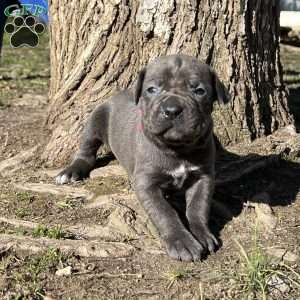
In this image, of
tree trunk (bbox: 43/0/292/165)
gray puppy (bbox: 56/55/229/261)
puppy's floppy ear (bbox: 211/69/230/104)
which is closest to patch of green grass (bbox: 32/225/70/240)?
gray puppy (bbox: 56/55/229/261)

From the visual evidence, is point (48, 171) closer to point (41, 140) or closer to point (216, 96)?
point (41, 140)

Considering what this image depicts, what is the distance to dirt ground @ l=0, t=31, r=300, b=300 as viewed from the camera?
349 cm

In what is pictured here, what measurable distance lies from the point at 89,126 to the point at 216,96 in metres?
1.50

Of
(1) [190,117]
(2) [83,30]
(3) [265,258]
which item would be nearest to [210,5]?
(2) [83,30]

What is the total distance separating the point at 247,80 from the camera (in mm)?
5422

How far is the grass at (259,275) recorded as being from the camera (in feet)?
11.2

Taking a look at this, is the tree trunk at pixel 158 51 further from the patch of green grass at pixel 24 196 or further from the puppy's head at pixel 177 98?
the puppy's head at pixel 177 98

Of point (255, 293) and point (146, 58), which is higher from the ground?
point (146, 58)

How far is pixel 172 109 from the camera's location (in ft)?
12.7

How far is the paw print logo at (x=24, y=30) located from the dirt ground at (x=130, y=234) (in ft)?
2.81

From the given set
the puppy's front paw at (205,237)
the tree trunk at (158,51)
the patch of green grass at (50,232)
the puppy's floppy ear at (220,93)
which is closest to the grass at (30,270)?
the patch of green grass at (50,232)

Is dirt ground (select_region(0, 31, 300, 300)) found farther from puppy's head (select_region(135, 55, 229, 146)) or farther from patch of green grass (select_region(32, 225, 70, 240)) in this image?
puppy's head (select_region(135, 55, 229, 146))

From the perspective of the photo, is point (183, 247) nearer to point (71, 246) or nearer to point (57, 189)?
point (71, 246)

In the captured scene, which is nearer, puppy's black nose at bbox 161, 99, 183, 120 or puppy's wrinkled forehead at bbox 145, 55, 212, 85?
puppy's black nose at bbox 161, 99, 183, 120
